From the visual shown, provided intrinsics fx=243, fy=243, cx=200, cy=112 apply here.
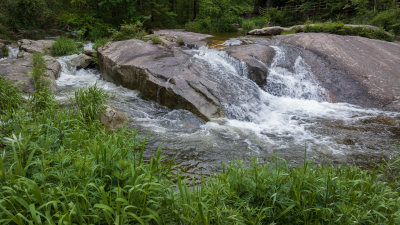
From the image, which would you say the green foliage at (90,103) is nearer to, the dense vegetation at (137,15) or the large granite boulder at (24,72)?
the large granite boulder at (24,72)

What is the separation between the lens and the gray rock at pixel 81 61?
38.4 ft

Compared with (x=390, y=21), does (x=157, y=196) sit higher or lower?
lower

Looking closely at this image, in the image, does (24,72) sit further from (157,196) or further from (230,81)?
(157,196)

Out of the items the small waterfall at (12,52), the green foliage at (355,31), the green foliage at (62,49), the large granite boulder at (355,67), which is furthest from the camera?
the green foliage at (355,31)

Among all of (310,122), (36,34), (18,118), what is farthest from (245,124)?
(36,34)

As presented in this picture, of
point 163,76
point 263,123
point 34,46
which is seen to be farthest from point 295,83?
point 34,46

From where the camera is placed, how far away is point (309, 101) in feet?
28.9

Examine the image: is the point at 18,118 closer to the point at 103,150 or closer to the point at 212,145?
the point at 103,150

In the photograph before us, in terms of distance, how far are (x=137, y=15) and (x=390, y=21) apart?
17.9 m

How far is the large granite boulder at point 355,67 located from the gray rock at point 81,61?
9655mm

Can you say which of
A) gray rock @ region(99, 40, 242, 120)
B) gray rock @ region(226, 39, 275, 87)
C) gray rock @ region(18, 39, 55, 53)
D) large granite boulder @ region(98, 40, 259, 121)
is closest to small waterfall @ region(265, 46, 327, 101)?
gray rock @ region(226, 39, 275, 87)

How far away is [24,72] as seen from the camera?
8367mm

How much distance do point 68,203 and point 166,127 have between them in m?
4.04

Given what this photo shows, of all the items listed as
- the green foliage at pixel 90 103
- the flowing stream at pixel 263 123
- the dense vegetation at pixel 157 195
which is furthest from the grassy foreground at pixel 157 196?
the green foliage at pixel 90 103
